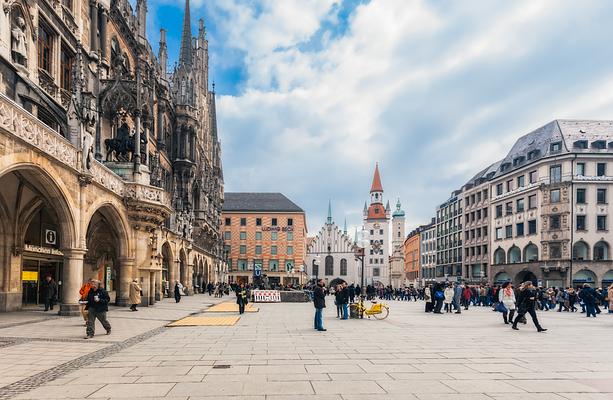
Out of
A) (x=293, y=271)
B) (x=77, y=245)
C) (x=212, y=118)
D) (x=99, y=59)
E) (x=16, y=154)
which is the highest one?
(x=212, y=118)

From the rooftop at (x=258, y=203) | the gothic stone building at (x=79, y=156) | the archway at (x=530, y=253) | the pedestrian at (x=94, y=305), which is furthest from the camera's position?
the rooftop at (x=258, y=203)

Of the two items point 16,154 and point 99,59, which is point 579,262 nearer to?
point 99,59

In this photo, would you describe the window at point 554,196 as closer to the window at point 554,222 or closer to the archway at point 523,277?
the window at point 554,222

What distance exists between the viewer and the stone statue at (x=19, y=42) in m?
17.5

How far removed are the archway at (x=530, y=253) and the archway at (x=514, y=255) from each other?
1494mm

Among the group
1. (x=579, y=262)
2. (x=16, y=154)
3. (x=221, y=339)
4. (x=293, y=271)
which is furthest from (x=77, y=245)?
(x=293, y=271)

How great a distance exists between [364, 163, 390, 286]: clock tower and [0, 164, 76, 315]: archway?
95215 millimetres

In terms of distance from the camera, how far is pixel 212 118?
69.6m

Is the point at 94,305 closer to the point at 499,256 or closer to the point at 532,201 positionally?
the point at 532,201

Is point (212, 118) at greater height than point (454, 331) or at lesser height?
greater

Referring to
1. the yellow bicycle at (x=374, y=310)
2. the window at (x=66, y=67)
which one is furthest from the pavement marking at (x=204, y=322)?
the window at (x=66, y=67)

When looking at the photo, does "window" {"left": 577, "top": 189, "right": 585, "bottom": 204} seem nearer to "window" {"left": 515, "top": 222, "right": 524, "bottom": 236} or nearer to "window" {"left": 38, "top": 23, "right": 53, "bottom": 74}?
"window" {"left": 515, "top": 222, "right": 524, "bottom": 236}

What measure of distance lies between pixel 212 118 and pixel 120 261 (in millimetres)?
48368

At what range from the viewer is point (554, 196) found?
54500 millimetres
